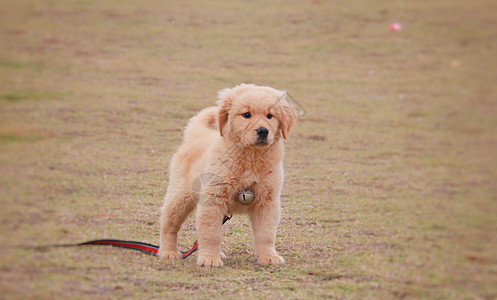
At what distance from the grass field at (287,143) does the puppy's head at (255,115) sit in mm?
814

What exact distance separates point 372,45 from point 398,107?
3772 mm

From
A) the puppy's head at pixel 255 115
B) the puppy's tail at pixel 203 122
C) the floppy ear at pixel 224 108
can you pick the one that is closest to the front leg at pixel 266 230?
the puppy's head at pixel 255 115

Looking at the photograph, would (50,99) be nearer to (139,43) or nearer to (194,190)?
(139,43)

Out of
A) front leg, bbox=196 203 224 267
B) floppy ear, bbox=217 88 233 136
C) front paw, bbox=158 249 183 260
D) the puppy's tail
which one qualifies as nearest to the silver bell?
front leg, bbox=196 203 224 267

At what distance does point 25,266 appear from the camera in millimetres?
2574

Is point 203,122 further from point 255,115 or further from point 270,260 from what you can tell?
point 270,260

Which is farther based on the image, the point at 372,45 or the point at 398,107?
the point at 372,45

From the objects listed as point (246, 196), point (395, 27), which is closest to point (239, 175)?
point (246, 196)

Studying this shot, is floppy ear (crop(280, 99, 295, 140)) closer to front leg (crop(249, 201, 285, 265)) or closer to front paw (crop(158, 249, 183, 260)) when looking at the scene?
front leg (crop(249, 201, 285, 265))

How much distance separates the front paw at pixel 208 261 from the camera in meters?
3.24

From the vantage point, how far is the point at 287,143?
7.59 metres

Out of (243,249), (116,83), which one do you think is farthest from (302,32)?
(243,249)

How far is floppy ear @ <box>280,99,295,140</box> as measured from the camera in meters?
3.29

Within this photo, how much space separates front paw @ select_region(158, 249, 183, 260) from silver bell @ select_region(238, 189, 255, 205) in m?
0.57
